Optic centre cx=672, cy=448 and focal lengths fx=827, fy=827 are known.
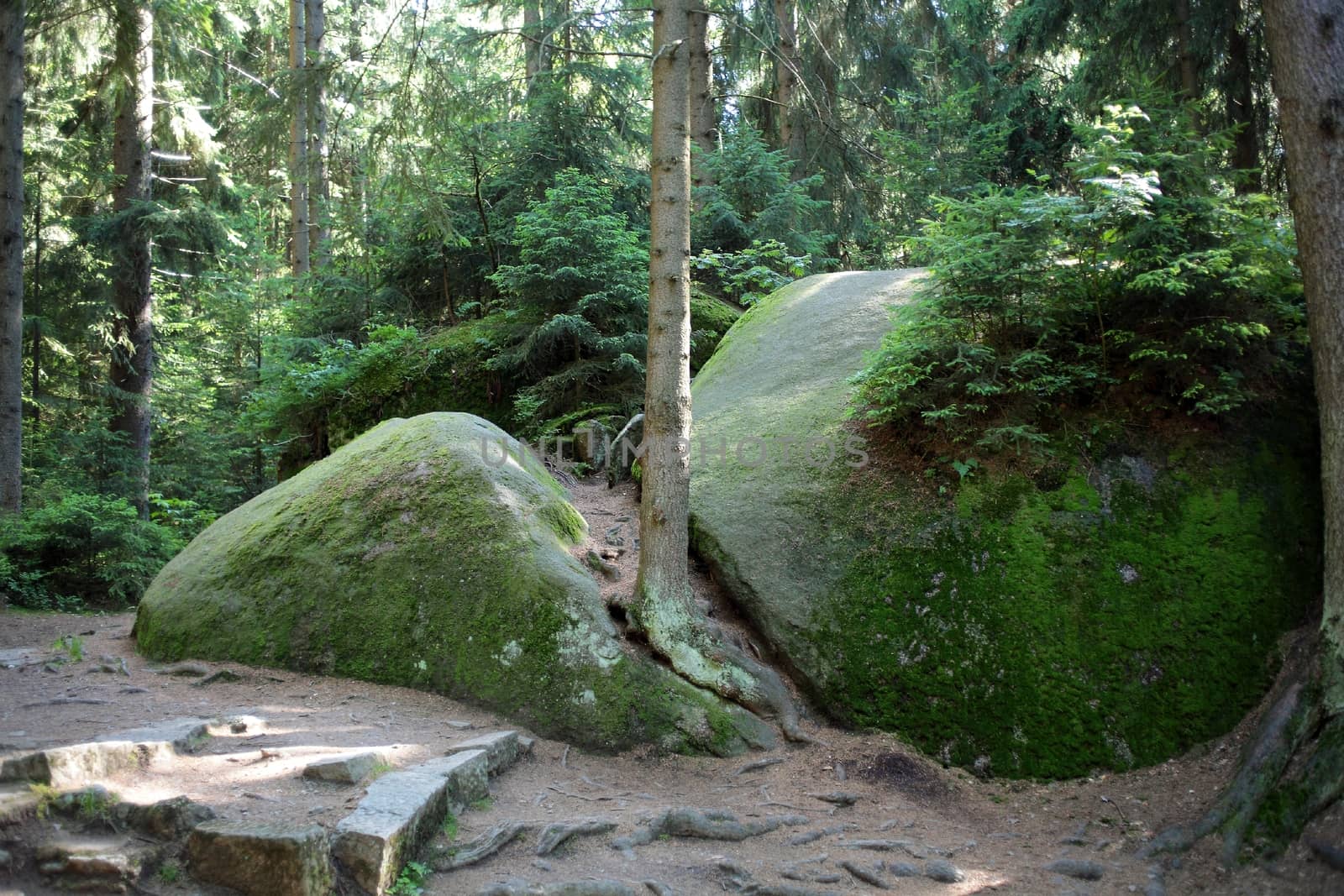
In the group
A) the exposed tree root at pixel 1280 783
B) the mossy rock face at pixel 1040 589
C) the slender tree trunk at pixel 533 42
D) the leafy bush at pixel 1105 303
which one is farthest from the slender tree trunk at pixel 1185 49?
the exposed tree root at pixel 1280 783

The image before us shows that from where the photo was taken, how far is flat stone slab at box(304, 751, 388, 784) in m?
4.45

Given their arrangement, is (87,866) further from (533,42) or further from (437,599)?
(533,42)

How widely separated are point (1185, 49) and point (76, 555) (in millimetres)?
14715

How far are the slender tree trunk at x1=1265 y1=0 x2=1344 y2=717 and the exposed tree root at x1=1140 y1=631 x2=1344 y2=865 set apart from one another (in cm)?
71

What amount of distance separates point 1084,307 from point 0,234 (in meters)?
12.6

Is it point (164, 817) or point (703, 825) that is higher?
point (164, 817)

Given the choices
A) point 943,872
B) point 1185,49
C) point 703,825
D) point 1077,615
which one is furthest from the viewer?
point 1185,49

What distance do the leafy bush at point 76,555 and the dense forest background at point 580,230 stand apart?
0.04 m

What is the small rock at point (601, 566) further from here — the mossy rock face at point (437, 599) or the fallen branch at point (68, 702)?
the fallen branch at point (68, 702)

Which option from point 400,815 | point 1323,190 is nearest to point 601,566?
point 400,815

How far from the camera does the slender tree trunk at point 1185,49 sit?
31.9ft

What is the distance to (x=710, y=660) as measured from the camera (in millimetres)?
6164

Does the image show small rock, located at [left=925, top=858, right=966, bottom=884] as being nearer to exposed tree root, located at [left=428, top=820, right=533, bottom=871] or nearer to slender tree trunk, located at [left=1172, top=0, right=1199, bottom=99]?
exposed tree root, located at [left=428, top=820, right=533, bottom=871]

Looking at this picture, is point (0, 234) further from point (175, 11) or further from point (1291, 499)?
point (1291, 499)
